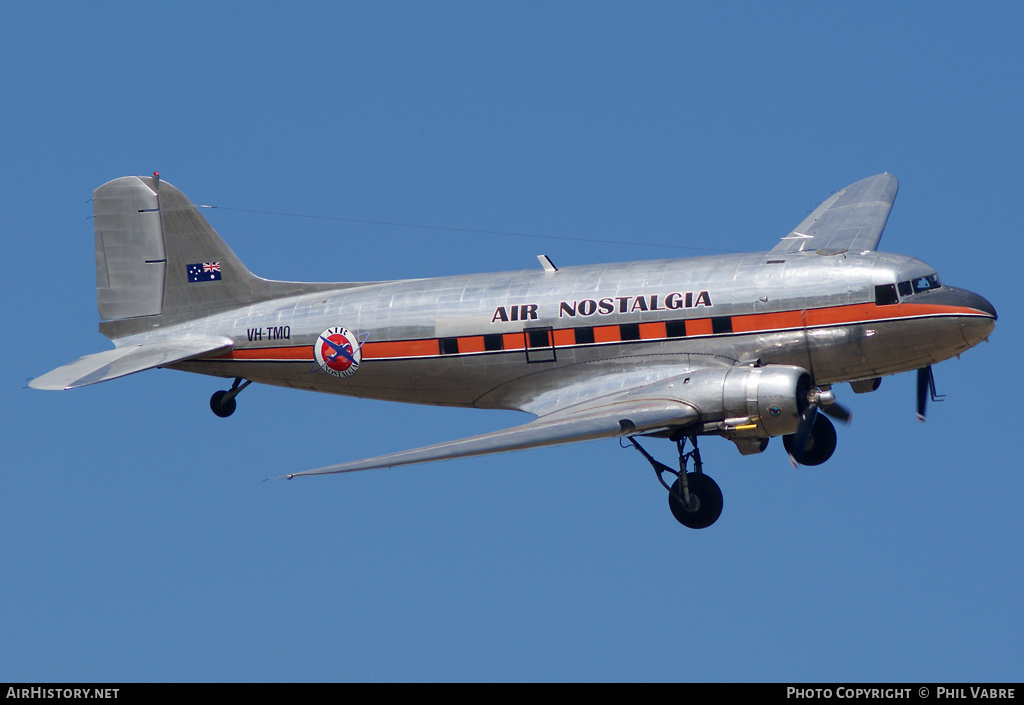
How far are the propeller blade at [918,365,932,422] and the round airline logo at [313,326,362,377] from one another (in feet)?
31.1

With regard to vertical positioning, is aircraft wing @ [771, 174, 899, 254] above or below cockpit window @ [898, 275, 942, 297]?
above

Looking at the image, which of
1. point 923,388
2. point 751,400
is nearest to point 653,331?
point 751,400

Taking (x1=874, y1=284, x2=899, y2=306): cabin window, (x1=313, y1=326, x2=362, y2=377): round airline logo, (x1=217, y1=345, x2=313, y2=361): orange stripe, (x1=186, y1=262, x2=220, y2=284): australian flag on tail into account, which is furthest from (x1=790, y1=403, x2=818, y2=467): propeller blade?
(x1=186, y1=262, x2=220, y2=284): australian flag on tail

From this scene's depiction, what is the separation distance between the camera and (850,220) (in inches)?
1068

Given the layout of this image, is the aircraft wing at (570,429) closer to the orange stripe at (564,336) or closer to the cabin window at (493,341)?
the orange stripe at (564,336)

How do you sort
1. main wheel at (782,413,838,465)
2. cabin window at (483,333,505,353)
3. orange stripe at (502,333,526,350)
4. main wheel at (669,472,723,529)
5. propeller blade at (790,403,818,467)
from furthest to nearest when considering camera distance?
main wheel at (782,413,838,465) → cabin window at (483,333,505,353) → orange stripe at (502,333,526,350) → main wheel at (669,472,723,529) → propeller blade at (790,403,818,467)

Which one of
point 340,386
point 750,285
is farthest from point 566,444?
point 340,386

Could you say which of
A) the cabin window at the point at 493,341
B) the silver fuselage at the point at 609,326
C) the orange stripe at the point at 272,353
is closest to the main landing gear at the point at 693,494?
the silver fuselage at the point at 609,326

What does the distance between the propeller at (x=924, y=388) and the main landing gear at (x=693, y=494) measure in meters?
4.54

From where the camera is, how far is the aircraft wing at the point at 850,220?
2578cm

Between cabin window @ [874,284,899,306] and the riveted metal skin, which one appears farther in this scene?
cabin window @ [874,284,899,306]

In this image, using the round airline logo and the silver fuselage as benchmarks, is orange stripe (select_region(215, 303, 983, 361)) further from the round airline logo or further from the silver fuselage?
the round airline logo

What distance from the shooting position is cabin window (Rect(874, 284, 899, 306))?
72.3 feet

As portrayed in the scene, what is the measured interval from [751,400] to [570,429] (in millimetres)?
2700
